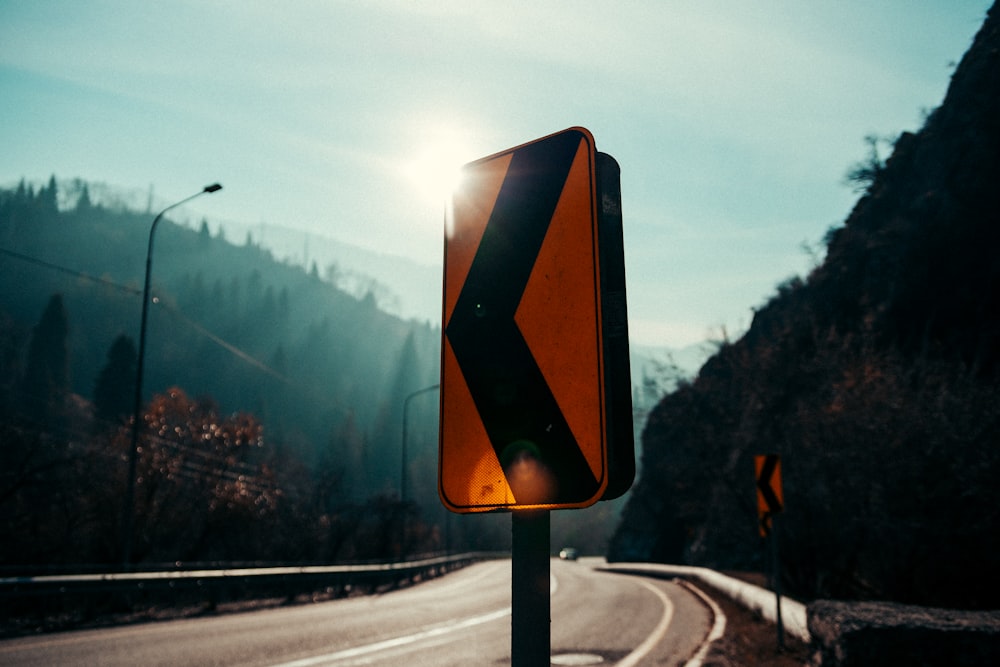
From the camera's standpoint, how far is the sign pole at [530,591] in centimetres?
161

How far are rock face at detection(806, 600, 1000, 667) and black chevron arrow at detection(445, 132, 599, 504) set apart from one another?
5.46 meters

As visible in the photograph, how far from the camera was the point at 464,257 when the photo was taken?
2014mm

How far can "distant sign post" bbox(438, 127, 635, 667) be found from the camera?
5.49ft

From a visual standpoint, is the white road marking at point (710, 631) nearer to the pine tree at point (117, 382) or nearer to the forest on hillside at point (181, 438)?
the forest on hillside at point (181, 438)

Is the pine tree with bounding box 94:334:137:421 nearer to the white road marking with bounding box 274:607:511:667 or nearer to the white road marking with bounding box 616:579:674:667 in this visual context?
the white road marking with bounding box 274:607:511:667

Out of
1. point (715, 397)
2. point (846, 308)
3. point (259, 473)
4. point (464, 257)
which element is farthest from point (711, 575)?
point (259, 473)

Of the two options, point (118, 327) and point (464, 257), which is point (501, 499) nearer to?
point (464, 257)

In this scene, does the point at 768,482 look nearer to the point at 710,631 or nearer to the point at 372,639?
the point at 710,631

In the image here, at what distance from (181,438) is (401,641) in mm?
43821

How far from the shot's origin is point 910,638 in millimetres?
5785

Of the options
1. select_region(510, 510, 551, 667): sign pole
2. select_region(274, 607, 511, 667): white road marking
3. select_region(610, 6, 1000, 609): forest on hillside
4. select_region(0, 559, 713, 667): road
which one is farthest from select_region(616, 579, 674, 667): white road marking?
select_region(510, 510, 551, 667): sign pole

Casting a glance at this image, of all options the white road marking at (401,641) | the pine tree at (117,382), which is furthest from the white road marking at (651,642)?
the pine tree at (117,382)

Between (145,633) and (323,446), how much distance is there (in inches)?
6293

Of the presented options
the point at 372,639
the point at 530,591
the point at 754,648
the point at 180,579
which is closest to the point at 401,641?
the point at 372,639
